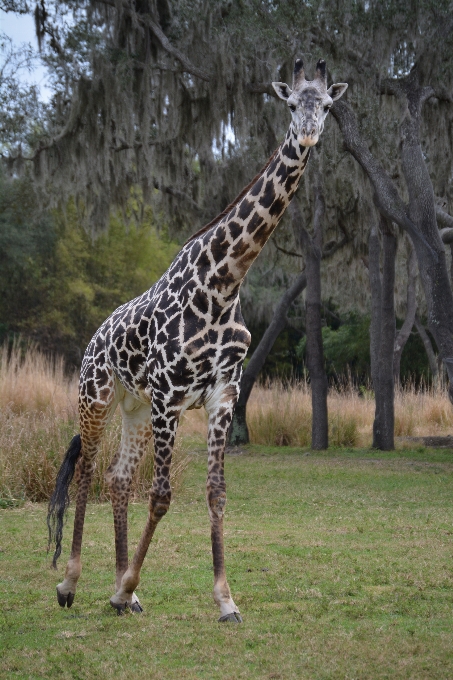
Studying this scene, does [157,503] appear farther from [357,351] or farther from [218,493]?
[357,351]

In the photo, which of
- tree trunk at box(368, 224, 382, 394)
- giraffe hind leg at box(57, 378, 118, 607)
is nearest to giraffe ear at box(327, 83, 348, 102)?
giraffe hind leg at box(57, 378, 118, 607)

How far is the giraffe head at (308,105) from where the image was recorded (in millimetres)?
4578

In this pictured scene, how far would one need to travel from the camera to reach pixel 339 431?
661 inches

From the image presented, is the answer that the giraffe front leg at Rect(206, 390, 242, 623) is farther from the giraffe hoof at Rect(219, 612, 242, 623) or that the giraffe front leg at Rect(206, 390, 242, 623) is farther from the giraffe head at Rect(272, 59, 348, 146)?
the giraffe head at Rect(272, 59, 348, 146)

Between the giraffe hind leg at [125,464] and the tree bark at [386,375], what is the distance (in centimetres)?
986

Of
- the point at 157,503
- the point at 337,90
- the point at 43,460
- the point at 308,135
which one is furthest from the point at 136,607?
the point at 43,460

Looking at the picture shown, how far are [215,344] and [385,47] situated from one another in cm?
788

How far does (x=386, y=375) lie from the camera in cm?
1531

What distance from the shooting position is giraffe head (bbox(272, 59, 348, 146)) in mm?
4578

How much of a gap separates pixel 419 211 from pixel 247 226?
18.5 ft

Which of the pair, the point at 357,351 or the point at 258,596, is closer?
the point at 258,596

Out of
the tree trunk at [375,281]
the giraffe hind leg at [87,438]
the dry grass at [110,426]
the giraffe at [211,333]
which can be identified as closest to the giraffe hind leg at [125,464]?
the giraffe at [211,333]

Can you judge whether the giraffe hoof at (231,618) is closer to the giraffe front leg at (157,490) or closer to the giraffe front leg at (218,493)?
the giraffe front leg at (218,493)

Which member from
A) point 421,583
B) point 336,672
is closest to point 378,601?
point 421,583
